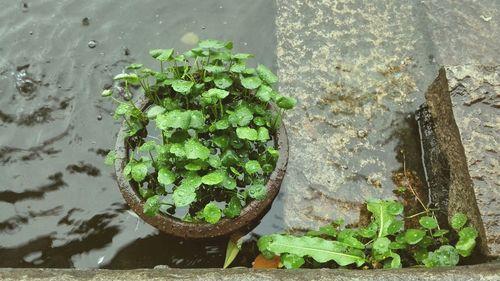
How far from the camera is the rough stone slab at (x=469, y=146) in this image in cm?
288

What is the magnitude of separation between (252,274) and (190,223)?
661 millimetres

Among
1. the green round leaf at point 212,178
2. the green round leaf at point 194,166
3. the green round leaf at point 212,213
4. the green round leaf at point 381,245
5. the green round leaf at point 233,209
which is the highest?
the green round leaf at point 194,166

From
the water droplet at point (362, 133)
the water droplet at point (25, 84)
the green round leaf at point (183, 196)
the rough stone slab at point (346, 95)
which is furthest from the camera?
the water droplet at point (25, 84)

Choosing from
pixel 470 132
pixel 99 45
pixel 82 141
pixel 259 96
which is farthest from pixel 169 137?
pixel 470 132

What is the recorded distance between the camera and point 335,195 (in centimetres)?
337

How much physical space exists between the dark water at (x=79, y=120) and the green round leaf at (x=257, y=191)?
470 mm

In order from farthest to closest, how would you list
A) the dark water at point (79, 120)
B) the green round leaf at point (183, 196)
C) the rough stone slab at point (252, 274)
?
1. the dark water at point (79, 120)
2. the green round leaf at point (183, 196)
3. the rough stone slab at point (252, 274)

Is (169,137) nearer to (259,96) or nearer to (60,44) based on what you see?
(259,96)

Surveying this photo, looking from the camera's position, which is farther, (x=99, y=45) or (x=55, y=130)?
(x=99, y=45)

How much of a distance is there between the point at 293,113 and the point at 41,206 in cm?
165

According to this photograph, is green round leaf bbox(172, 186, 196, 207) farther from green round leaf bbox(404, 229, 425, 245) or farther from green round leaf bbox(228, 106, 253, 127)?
green round leaf bbox(404, 229, 425, 245)

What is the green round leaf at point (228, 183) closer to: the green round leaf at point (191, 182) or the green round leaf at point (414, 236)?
the green round leaf at point (191, 182)

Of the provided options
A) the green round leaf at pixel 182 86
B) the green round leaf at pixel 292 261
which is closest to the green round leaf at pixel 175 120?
the green round leaf at pixel 182 86

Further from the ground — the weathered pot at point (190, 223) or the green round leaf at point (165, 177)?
the green round leaf at point (165, 177)
